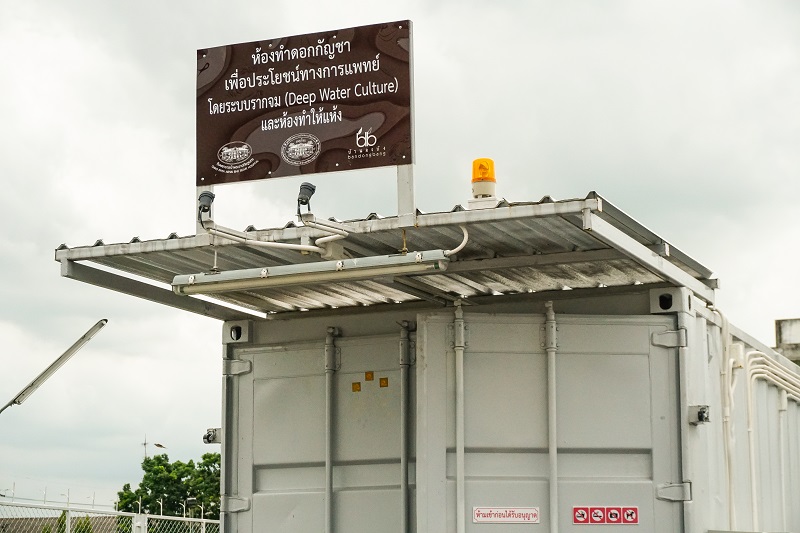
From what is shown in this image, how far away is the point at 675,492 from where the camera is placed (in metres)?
7.28

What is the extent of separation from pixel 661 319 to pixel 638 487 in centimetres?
106

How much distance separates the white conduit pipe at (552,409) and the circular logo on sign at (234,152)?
6.95ft

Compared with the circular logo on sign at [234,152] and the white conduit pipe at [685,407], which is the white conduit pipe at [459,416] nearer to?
the white conduit pipe at [685,407]

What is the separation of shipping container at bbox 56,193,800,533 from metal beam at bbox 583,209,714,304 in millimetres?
18

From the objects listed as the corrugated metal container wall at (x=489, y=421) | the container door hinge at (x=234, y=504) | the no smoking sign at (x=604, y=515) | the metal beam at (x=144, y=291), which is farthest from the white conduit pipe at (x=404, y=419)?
the metal beam at (x=144, y=291)

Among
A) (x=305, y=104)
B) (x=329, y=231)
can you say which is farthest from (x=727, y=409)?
(x=305, y=104)

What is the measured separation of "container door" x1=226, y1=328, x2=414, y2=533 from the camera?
7988mm

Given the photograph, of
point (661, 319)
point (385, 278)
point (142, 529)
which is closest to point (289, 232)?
point (385, 278)

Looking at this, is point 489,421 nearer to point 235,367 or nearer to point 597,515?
point 597,515

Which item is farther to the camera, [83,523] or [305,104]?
[83,523]

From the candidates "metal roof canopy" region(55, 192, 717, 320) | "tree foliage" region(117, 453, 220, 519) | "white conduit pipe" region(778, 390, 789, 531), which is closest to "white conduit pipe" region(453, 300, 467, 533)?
"metal roof canopy" region(55, 192, 717, 320)

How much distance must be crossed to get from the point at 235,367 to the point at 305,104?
7.04 ft

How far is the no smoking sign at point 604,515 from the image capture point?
723 centimetres

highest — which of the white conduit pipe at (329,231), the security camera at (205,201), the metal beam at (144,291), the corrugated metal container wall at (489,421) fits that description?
the security camera at (205,201)
